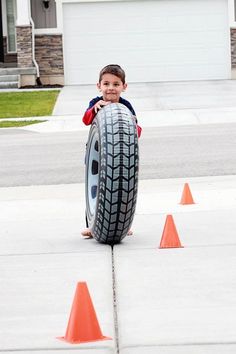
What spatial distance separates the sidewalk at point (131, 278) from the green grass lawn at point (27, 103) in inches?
502

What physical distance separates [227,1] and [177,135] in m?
15.8

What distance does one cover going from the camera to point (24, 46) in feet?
102

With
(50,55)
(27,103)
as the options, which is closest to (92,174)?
(27,103)

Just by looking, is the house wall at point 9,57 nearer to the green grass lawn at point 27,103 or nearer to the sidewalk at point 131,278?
the green grass lawn at point 27,103

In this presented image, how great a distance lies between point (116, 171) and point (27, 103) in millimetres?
18136

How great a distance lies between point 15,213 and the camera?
32.0 feet

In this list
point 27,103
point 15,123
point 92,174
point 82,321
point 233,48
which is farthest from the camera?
point 233,48

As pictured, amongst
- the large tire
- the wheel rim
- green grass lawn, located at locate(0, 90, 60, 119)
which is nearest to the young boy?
the wheel rim

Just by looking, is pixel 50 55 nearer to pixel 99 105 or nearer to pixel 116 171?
pixel 99 105

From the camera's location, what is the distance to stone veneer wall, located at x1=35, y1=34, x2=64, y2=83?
32125mm

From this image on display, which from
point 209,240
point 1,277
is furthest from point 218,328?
point 209,240

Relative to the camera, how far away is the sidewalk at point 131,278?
5184 mm

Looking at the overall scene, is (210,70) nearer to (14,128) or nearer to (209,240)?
(14,128)

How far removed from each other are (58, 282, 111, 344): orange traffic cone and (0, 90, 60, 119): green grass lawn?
1759cm
